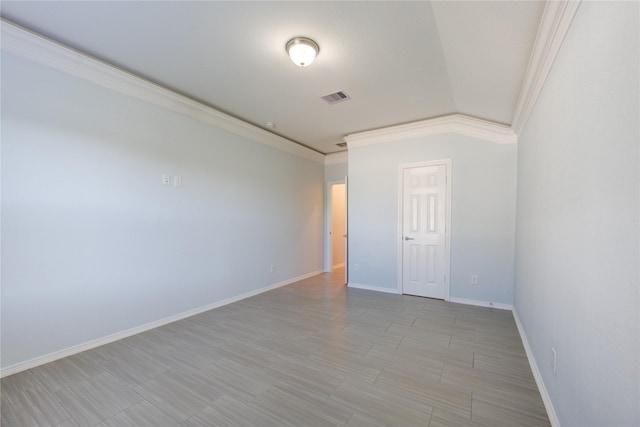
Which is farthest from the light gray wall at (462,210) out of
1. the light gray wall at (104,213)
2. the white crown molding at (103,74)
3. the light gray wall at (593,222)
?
the white crown molding at (103,74)

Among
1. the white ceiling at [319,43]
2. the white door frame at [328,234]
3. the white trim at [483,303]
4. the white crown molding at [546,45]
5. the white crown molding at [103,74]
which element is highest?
the white ceiling at [319,43]

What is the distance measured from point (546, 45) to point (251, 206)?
12.3ft

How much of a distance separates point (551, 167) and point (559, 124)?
30 cm

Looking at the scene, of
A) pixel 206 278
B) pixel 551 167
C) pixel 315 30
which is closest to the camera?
pixel 551 167

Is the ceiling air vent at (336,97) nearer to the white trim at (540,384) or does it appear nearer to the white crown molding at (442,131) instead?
the white crown molding at (442,131)

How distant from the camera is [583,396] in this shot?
118 cm

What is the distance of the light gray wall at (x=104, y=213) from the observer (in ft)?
6.94

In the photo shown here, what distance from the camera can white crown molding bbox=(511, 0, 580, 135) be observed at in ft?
4.76

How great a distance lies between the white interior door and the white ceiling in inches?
44.5

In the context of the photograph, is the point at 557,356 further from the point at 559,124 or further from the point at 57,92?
the point at 57,92

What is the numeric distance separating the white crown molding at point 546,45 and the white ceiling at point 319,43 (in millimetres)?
69

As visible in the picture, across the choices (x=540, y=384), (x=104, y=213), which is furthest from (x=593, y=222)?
(x=104, y=213)

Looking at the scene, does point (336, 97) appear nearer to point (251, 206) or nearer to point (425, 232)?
point (251, 206)

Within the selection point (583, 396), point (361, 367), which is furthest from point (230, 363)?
point (583, 396)
